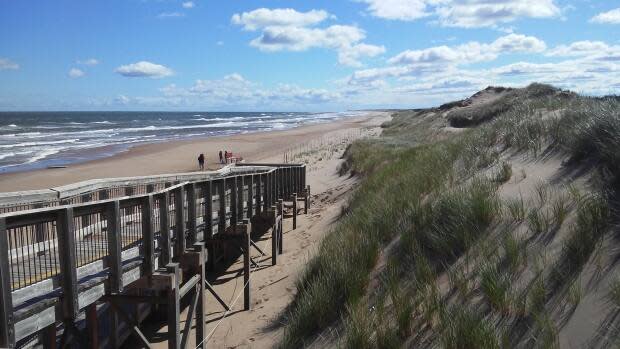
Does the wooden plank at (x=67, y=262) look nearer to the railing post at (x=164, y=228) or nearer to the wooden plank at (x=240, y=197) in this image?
the railing post at (x=164, y=228)

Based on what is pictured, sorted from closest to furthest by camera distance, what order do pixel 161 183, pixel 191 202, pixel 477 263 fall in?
pixel 477 263 < pixel 191 202 < pixel 161 183

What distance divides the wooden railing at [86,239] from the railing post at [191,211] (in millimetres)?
16

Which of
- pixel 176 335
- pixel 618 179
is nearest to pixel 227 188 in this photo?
pixel 176 335

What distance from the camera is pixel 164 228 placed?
738 cm

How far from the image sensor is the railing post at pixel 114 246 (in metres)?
6.02

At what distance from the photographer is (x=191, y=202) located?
862 cm

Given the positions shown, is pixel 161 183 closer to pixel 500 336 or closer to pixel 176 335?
pixel 176 335

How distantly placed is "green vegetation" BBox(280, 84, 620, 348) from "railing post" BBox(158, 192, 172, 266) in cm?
190

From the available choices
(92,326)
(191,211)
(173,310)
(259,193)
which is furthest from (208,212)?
(259,193)

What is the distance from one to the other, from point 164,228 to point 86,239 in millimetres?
1002

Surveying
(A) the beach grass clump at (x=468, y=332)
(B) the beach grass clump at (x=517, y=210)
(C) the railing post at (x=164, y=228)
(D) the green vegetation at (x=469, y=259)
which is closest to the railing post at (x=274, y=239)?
(D) the green vegetation at (x=469, y=259)

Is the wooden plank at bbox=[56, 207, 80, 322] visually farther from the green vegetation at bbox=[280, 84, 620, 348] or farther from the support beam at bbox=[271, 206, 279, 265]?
the support beam at bbox=[271, 206, 279, 265]

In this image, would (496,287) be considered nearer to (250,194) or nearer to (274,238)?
(274,238)

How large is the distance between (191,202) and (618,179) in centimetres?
600
